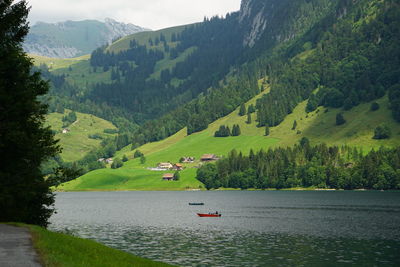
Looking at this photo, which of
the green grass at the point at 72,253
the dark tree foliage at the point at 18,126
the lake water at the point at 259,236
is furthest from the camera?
the lake water at the point at 259,236

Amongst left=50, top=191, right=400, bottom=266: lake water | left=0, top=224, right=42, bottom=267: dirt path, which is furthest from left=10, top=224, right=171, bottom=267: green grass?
left=50, top=191, right=400, bottom=266: lake water

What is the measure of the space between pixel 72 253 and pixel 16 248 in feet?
15.8

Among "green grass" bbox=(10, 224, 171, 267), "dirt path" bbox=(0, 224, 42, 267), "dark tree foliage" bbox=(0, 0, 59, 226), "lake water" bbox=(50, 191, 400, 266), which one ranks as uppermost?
"dark tree foliage" bbox=(0, 0, 59, 226)

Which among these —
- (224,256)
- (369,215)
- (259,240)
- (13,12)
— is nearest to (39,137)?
(13,12)

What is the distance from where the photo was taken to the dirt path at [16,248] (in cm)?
3256

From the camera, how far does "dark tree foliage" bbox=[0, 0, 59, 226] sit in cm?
4988

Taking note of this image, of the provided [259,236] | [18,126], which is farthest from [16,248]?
[259,236]

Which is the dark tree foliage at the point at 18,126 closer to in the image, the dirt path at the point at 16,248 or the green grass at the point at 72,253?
the dirt path at the point at 16,248

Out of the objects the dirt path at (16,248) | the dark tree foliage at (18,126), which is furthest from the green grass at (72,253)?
the dark tree foliage at (18,126)

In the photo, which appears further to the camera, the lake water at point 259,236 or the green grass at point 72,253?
the lake water at point 259,236

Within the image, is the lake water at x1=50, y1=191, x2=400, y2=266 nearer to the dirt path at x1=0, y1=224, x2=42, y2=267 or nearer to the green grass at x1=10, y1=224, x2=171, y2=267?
the green grass at x1=10, y1=224, x2=171, y2=267

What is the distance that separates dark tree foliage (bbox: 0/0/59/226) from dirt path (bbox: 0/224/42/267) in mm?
5324

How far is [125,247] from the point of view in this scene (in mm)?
88625

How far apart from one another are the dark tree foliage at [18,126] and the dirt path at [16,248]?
5.32 metres
